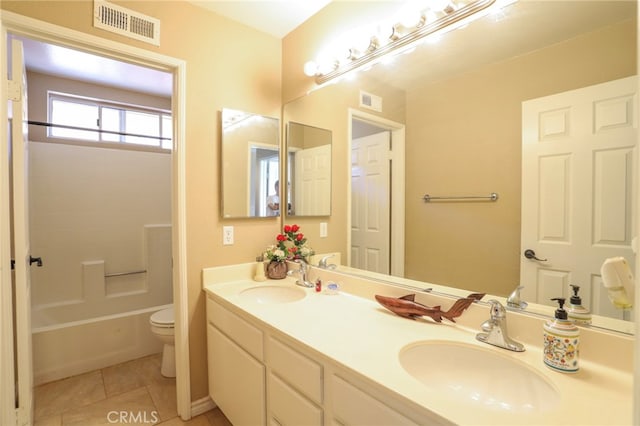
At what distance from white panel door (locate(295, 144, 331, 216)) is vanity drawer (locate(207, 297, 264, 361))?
0.80m

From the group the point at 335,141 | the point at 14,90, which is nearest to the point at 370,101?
the point at 335,141

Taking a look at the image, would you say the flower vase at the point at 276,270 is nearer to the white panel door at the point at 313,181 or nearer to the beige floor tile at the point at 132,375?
the white panel door at the point at 313,181

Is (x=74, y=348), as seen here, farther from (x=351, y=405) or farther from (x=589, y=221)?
(x=589, y=221)

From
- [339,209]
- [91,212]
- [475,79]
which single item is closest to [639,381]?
[475,79]

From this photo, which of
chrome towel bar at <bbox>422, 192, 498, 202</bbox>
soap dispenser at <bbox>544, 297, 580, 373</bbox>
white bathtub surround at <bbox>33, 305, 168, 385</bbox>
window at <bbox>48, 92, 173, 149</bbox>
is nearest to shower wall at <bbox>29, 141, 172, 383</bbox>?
white bathtub surround at <bbox>33, 305, 168, 385</bbox>

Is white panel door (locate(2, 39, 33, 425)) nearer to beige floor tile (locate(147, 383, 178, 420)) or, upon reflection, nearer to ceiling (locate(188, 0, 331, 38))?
beige floor tile (locate(147, 383, 178, 420))

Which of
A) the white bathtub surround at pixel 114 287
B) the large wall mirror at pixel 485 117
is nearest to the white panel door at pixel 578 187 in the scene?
the large wall mirror at pixel 485 117

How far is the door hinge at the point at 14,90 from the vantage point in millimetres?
1398

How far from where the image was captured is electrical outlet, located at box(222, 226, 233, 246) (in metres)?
1.87

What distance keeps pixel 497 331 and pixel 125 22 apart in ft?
7.12

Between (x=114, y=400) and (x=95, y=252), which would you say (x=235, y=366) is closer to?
(x=114, y=400)

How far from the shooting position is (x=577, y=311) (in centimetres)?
91

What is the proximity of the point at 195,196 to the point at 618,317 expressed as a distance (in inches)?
74.3

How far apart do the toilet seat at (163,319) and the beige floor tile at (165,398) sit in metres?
0.41
